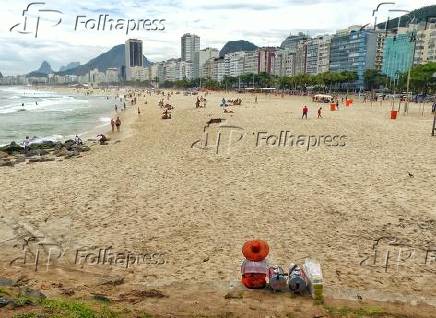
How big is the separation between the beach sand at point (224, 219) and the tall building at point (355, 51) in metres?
131

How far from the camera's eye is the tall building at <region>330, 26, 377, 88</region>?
146 m

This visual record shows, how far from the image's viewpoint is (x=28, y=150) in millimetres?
24844

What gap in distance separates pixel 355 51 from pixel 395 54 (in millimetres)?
15105

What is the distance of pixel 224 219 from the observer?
11.5 m

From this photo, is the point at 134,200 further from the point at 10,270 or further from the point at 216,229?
the point at 10,270

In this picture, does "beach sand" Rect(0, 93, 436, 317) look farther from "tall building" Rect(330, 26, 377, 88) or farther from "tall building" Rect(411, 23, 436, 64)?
"tall building" Rect(330, 26, 377, 88)

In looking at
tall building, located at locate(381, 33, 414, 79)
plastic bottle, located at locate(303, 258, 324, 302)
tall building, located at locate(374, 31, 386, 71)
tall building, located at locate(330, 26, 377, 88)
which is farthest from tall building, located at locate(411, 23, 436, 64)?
plastic bottle, located at locate(303, 258, 324, 302)

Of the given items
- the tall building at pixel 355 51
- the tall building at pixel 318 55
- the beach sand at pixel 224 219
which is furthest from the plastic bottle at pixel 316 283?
the tall building at pixel 318 55

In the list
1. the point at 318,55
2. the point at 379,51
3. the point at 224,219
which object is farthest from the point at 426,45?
the point at 224,219

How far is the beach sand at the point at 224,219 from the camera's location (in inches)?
314

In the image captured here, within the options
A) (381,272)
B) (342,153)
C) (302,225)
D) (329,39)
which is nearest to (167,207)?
(302,225)

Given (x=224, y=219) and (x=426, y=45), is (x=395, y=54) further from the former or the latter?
(x=224, y=219)

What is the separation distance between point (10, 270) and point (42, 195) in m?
6.40

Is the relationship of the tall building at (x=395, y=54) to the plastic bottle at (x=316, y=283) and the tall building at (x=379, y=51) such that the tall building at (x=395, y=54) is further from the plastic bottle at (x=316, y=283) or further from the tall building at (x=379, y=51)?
the plastic bottle at (x=316, y=283)
